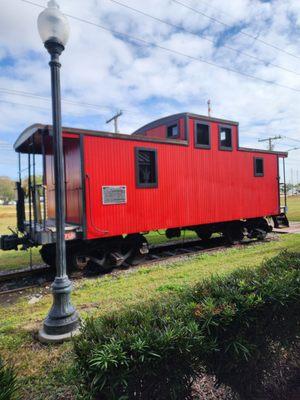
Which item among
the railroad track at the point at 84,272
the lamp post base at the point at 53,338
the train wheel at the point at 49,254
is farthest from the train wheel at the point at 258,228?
the lamp post base at the point at 53,338

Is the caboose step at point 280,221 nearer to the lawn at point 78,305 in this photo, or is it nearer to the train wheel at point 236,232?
the train wheel at point 236,232

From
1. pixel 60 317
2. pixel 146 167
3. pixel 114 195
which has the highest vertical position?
pixel 146 167

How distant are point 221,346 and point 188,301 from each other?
455 millimetres

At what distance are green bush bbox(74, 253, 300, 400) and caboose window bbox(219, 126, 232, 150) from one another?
7.99 meters

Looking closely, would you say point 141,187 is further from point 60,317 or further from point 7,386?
point 7,386

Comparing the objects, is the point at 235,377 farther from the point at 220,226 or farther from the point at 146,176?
the point at 220,226

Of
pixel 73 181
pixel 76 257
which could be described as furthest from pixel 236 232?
pixel 73 181

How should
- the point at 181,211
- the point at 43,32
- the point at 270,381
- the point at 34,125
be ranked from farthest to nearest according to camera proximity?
the point at 181,211, the point at 34,125, the point at 43,32, the point at 270,381

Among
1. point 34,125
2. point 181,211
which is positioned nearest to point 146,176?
point 181,211

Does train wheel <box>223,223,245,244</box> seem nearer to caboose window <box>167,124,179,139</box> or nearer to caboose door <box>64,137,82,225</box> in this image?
caboose window <box>167,124,179,139</box>

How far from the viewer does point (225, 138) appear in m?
10.5

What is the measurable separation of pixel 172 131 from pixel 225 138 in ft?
6.44

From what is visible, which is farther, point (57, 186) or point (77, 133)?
point (77, 133)

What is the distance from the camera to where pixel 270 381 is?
2570mm
